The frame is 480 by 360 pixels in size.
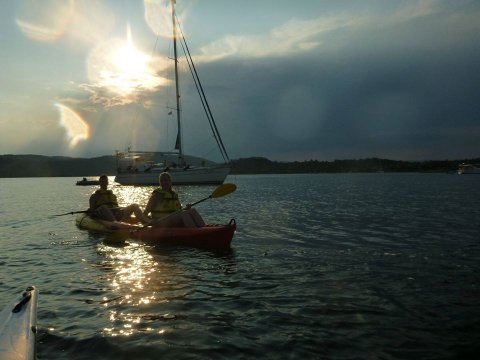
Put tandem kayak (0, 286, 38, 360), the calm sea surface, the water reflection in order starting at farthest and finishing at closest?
the water reflection < the calm sea surface < tandem kayak (0, 286, 38, 360)

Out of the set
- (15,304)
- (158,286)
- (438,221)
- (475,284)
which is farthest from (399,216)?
(15,304)

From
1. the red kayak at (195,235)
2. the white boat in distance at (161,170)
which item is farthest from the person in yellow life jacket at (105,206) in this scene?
the white boat in distance at (161,170)

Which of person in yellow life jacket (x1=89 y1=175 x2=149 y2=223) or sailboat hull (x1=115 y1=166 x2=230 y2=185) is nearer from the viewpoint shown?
person in yellow life jacket (x1=89 y1=175 x2=149 y2=223)

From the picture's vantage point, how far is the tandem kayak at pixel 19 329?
14.0ft

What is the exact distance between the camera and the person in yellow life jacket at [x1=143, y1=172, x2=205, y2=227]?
41.3ft

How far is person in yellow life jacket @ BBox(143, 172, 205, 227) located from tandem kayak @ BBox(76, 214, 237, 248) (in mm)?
342

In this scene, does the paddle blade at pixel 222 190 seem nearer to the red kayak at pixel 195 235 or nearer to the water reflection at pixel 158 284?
the red kayak at pixel 195 235

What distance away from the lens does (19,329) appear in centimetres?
487

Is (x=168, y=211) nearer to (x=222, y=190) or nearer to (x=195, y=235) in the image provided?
(x=195, y=235)

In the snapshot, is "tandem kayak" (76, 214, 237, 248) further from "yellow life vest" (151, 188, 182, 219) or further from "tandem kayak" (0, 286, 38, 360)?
"tandem kayak" (0, 286, 38, 360)

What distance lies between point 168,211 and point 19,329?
823 centimetres

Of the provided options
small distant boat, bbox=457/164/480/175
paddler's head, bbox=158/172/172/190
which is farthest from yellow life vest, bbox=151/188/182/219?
small distant boat, bbox=457/164/480/175

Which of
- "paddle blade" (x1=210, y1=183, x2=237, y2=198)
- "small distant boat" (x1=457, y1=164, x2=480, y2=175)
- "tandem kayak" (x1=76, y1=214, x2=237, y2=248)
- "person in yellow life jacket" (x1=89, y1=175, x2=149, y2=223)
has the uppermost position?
"small distant boat" (x1=457, y1=164, x2=480, y2=175)

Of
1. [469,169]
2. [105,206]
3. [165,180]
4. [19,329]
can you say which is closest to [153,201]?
[165,180]
